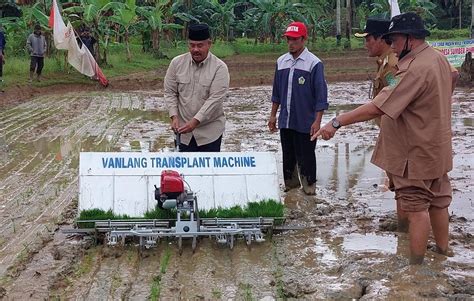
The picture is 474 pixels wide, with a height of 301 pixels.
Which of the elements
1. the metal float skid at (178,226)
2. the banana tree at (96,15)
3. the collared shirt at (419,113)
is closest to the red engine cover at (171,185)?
the metal float skid at (178,226)

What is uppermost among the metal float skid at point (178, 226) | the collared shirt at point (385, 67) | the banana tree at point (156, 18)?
the banana tree at point (156, 18)

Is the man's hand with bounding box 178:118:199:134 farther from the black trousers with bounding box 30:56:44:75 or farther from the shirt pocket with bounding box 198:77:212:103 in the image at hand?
the black trousers with bounding box 30:56:44:75

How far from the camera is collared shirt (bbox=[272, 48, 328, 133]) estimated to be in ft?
23.5

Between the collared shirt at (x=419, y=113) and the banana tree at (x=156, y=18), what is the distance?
22527 mm

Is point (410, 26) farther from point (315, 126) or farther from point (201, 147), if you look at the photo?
point (201, 147)

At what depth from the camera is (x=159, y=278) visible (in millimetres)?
4863

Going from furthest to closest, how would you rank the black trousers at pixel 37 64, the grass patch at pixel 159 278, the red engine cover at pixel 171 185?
1. the black trousers at pixel 37 64
2. the red engine cover at pixel 171 185
3. the grass patch at pixel 159 278

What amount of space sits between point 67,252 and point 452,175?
188 inches

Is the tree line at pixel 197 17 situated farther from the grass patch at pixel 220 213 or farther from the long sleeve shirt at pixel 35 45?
the grass patch at pixel 220 213

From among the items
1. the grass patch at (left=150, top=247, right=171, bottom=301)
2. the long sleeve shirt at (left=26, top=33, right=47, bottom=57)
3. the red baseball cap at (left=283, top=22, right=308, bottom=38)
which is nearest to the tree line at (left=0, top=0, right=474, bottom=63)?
the long sleeve shirt at (left=26, top=33, right=47, bottom=57)

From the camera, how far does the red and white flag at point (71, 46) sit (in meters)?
19.0

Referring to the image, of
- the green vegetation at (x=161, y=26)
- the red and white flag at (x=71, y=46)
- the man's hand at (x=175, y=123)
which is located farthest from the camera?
the green vegetation at (x=161, y=26)

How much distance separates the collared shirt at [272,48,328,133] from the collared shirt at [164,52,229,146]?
98cm

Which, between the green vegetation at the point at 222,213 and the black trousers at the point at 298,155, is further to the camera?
the black trousers at the point at 298,155
